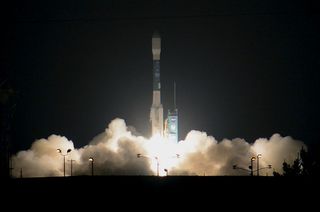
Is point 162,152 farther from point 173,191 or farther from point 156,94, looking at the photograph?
point 173,191

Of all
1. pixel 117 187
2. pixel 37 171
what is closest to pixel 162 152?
pixel 37 171

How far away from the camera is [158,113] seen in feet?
408

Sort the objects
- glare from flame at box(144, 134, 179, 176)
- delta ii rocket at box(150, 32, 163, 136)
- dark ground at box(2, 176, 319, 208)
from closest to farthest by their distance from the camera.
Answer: dark ground at box(2, 176, 319, 208) < delta ii rocket at box(150, 32, 163, 136) < glare from flame at box(144, 134, 179, 176)

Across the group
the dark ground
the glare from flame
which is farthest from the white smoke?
the dark ground

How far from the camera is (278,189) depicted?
3803cm

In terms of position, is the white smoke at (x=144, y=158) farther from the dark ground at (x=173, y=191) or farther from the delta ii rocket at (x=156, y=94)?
the dark ground at (x=173, y=191)

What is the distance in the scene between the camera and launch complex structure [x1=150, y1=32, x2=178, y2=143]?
123 metres

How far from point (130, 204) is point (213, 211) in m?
4.39

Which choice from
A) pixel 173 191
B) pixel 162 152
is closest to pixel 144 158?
pixel 162 152

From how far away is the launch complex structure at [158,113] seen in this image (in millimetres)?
123062

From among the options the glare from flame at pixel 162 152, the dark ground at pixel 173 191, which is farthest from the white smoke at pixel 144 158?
the dark ground at pixel 173 191

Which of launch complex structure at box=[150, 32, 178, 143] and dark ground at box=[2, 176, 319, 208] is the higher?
launch complex structure at box=[150, 32, 178, 143]

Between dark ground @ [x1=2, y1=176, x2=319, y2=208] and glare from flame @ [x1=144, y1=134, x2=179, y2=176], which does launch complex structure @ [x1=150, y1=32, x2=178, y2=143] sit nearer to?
glare from flame @ [x1=144, y1=134, x2=179, y2=176]

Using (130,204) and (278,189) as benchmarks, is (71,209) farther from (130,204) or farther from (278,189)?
(278,189)
